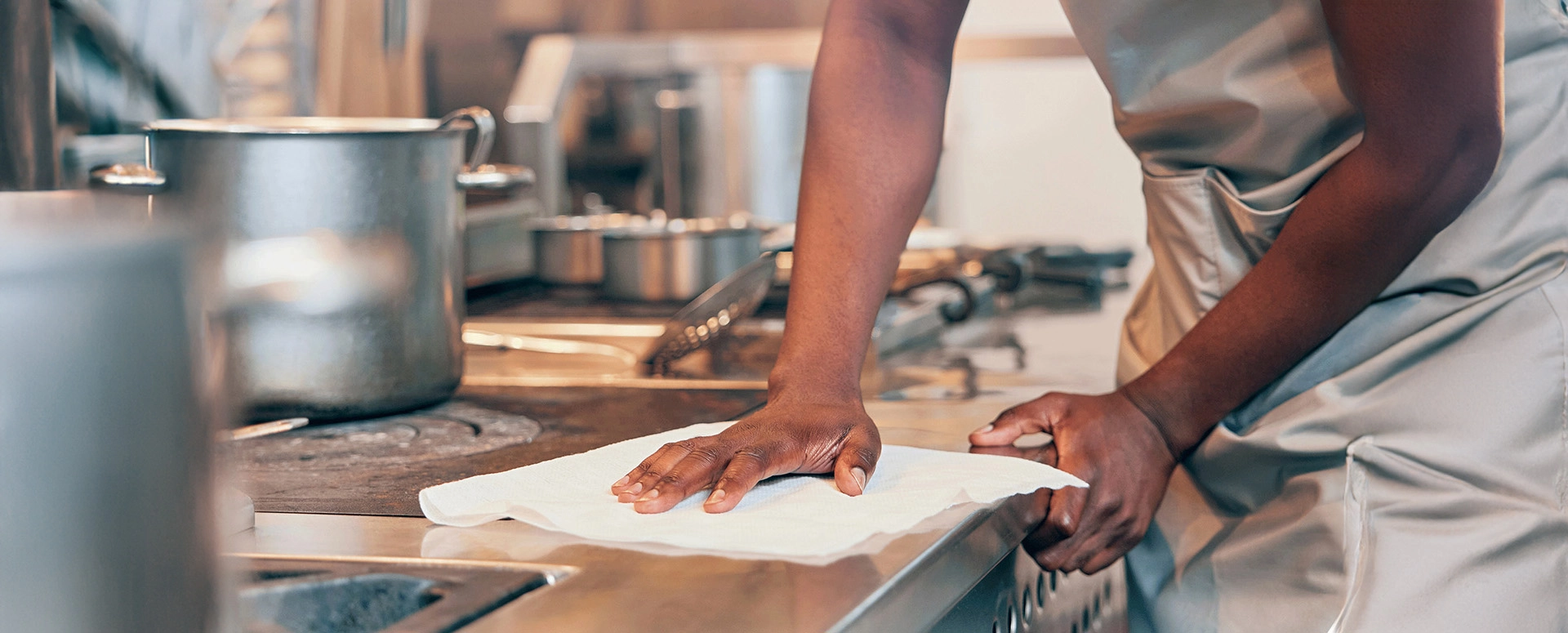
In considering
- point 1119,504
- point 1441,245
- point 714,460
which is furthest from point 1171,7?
point 714,460

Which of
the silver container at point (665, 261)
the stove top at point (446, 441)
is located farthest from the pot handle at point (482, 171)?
the silver container at point (665, 261)

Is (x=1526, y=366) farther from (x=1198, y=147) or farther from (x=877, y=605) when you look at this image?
(x=877, y=605)

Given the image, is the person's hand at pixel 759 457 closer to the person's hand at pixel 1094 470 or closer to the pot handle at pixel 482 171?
the person's hand at pixel 1094 470

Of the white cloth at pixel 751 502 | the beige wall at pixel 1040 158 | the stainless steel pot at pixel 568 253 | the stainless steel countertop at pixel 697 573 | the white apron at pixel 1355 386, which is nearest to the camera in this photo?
the stainless steel countertop at pixel 697 573

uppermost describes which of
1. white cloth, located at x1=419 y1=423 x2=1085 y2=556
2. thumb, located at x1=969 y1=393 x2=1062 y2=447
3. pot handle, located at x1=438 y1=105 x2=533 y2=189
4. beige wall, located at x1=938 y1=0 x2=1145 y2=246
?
pot handle, located at x1=438 y1=105 x2=533 y2=189

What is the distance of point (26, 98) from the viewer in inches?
33.7

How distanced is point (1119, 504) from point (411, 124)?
0.53 metres

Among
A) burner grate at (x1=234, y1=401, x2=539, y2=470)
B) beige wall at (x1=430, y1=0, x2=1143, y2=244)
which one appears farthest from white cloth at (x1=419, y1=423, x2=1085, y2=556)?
beige wall at (x1=430, y1=0, x2=1143, y2=244)

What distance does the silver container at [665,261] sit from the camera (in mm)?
1503

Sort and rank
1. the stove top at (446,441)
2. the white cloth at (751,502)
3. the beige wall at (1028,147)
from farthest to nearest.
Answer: the beige wall at (1028,147) → the stove top at (446,441) → the white cloth at (751,502)

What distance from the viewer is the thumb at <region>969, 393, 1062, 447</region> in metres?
0.83

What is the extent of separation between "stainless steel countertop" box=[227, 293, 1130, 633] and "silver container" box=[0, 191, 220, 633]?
4cm

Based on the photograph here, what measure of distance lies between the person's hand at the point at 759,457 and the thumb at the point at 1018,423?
98mm

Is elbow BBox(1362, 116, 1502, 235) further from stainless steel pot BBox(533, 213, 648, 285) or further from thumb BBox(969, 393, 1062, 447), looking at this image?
stainless steel pot BBox(533, 213, 648, 285)
